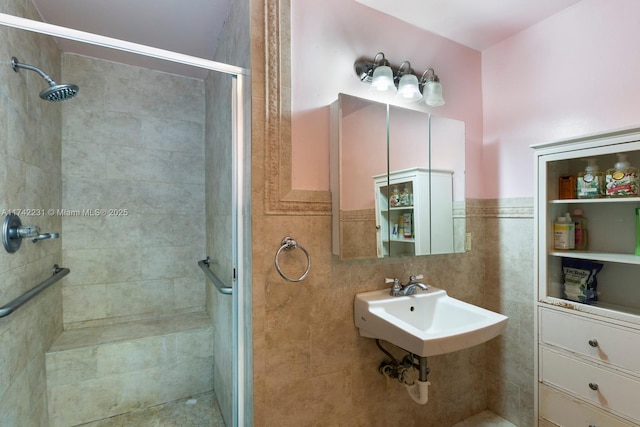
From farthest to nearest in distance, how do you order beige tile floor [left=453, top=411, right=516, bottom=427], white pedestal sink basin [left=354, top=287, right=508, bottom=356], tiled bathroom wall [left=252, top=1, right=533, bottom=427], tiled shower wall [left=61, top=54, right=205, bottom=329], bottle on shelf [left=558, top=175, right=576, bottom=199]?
1. tiled shower wall [left=61, top=54, right=205, bottom=329]
2. beige tile floor [left=453, top=411, right=516, bottom=427]
3. bottle on shelf [left=558, top=175, right=576, bottom=199]
4. tiled bathroom wall [left=252, top=1, right=533, bottom=427]
5. white pedestal sink basin [left=354, top=287, right=508, bottom=356]

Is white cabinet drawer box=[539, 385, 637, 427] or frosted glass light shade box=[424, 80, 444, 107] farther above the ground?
frosted glass light shade box=[424, 80, 444, 107]

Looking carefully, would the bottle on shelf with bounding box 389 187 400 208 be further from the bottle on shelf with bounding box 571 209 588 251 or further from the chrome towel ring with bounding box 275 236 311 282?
the bottle on shelf with bounding box 571 209 588 251

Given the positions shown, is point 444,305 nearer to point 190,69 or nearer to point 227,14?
point 227,14

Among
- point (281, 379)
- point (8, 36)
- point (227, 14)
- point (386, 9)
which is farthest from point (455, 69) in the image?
point (8, 36)

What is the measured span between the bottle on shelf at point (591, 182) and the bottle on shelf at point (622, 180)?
3 cm

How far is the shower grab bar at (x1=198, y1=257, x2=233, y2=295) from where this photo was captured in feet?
4.73

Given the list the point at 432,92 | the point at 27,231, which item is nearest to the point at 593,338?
the point at 432,92

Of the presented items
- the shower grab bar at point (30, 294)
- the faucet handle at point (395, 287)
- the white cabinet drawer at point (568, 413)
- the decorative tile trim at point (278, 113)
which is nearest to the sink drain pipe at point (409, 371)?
the faucet handle at point (395, 287)

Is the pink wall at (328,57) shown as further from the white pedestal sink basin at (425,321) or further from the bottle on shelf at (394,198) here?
the white pedestal sink basin at (425,321)

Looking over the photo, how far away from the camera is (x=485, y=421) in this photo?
1.76m

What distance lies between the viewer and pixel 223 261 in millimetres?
1665

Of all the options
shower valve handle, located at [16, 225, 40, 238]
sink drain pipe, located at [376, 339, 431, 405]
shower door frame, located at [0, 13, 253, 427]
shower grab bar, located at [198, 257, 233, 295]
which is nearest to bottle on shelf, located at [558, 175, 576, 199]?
sink drain pipe, located at [376, 339, 431, 405]

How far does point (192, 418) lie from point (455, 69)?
276 centimetres

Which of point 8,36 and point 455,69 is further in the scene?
point 455,69
